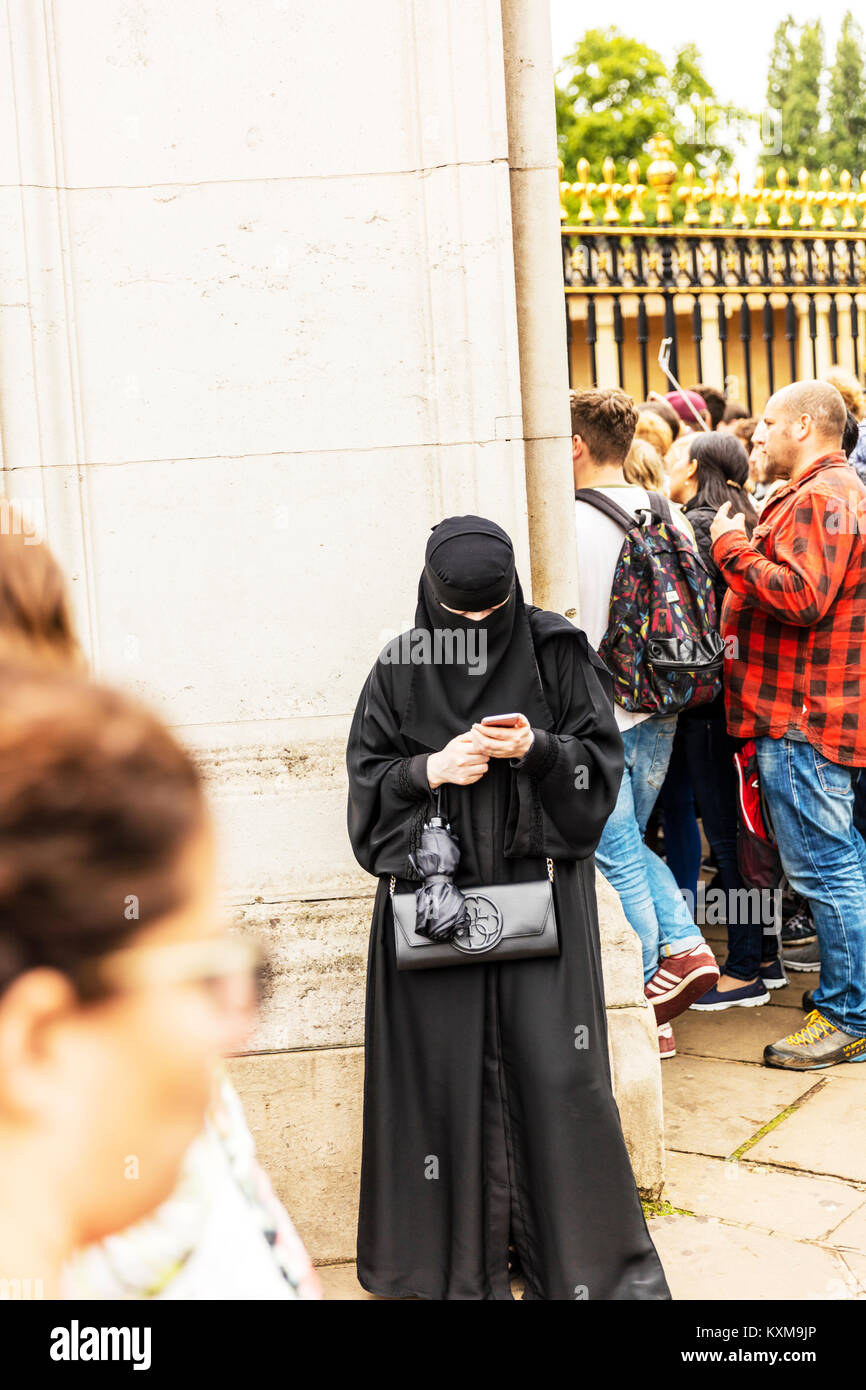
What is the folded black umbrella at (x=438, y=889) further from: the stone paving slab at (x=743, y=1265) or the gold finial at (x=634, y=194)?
the gold finial at (x=634, y=194)

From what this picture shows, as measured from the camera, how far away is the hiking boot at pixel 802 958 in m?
5.90

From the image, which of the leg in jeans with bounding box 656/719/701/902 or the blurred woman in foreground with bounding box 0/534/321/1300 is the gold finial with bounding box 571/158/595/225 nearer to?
the leg in jeans with bounding box 656/719/701/902

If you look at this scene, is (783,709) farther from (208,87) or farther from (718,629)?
(208,87)

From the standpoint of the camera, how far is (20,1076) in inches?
33.4

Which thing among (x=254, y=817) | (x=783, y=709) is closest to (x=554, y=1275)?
(x=254, y=817)

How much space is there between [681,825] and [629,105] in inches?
1091

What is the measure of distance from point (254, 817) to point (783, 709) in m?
1.92

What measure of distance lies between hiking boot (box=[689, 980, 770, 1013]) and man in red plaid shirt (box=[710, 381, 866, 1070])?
628 mm

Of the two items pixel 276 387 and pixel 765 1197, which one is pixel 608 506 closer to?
pixel 276 387

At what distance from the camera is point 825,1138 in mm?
4141

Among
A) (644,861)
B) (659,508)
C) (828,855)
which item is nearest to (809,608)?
(659,508)

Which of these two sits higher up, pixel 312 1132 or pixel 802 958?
pixel 312 1132

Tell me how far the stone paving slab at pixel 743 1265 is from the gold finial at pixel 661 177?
23.4 feet

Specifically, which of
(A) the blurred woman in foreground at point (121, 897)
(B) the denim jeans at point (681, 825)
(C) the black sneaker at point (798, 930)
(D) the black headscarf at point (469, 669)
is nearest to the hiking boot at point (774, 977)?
(B) the denim jeans at point (681, 825)
